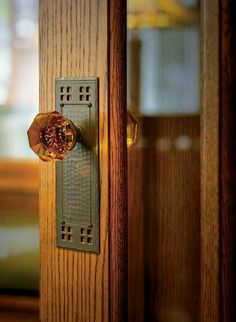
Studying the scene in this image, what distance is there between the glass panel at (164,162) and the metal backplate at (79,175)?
20 centimetres

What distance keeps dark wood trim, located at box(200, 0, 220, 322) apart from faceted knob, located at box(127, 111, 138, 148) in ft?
0.68

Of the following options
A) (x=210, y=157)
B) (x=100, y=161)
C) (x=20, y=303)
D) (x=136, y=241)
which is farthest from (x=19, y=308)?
(x=210, y=157)

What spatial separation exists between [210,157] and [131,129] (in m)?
0.24

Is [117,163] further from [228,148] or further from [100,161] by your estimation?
[228,148]

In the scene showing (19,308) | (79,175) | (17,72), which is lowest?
(19,308)

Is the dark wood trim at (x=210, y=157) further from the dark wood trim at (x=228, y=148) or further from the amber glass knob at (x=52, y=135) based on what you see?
the amber glass knob at (x=52, y=135)

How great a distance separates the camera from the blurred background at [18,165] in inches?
56.2

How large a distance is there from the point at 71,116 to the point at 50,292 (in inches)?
15.7

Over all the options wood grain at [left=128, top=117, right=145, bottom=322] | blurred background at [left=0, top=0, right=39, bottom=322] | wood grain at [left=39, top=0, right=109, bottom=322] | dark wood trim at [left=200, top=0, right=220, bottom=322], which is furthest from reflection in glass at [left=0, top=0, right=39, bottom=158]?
dark wood trim at [left=200, top=0, right=220, bottom=322]

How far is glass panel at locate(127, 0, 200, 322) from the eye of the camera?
4.41 ft

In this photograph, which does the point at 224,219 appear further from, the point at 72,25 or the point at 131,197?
the point at 72,25

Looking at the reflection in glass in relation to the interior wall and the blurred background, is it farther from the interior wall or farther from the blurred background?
the interior wall

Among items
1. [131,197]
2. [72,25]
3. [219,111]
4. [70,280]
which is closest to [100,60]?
[72,25]

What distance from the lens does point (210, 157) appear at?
1173 mm
